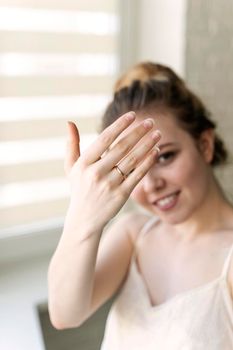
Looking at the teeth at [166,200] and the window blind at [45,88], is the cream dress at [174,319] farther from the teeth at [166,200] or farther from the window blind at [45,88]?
the window blind at [45,88]

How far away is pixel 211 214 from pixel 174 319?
0.23m

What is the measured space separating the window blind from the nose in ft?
1.85

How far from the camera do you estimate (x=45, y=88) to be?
1379 mm

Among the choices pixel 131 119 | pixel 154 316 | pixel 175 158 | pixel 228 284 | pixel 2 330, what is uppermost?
pixel 131 119

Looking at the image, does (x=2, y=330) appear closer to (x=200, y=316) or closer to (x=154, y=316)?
(x=154, y=316)

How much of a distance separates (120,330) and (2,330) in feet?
1.03

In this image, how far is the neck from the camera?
3.19 feet

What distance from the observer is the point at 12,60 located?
1.31 meters

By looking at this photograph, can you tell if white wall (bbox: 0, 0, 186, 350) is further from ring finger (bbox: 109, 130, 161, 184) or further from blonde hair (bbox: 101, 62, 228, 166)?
ring finger (bbox: 109, 130, 161, 184)

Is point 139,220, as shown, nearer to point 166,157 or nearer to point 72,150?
point 166,157

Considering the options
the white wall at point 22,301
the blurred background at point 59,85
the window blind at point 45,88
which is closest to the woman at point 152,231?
the white wall at point 22,301

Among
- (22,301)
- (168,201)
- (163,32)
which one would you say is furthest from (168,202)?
(163,32)

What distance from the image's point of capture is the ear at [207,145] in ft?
3.26

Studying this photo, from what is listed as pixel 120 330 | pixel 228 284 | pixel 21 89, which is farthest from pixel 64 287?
pixel 21 89
